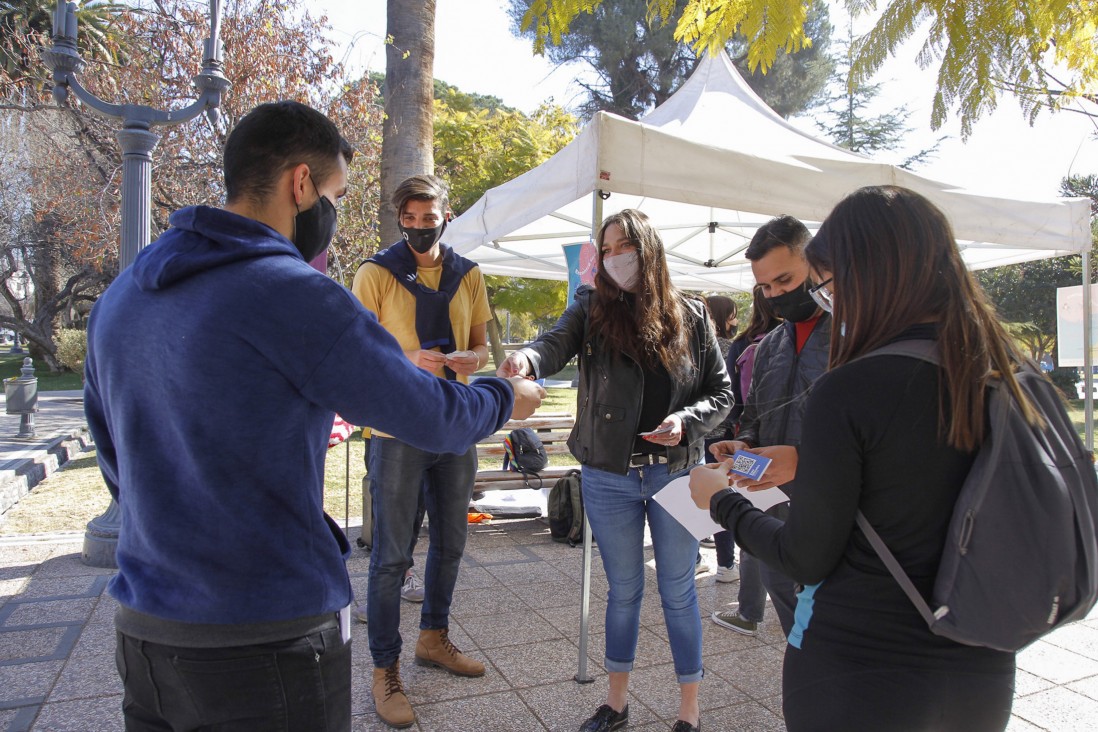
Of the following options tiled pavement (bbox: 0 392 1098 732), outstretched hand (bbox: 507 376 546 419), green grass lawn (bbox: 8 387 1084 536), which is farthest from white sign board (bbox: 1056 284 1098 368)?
outstretched hand (bbox: 507 376 546 419)

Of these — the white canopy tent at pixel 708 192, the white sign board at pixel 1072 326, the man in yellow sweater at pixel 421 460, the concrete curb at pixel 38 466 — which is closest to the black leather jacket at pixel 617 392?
the man in yellow sweater at pixel 421 460

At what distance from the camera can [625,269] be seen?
2.80m

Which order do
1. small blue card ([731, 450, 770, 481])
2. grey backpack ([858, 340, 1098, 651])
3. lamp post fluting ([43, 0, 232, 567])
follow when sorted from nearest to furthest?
grey backpack ([858, 340, 1098, 651]), small blue card ([731, 450, 770, 481]), lamp post fluting ([43, 0, 232, 567])

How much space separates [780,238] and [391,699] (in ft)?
7.96

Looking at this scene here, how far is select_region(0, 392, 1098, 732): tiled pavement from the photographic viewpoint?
304 centimetres

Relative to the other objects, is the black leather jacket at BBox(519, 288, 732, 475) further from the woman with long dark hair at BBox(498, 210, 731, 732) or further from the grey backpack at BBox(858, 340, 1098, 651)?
the grey backpack at BBox(858, 340, 1098, 651)

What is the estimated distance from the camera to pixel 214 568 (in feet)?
4.32

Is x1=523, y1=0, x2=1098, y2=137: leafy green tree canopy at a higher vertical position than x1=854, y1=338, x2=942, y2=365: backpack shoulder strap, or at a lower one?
higher

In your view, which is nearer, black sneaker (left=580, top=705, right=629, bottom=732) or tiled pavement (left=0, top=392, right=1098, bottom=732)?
black sneaker (left=580, top=705, right=629, bottom=732)

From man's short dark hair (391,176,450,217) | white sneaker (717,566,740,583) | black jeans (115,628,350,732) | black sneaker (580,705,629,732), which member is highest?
man's short dark hair (391,176,450,217)

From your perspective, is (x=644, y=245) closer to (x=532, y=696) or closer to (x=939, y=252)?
(x=939, y=252)

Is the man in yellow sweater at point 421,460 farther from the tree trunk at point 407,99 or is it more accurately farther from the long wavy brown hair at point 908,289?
the tree trunk at point 407,99

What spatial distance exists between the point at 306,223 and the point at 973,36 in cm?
239

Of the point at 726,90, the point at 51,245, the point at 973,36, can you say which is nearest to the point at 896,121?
the point at 726,90
